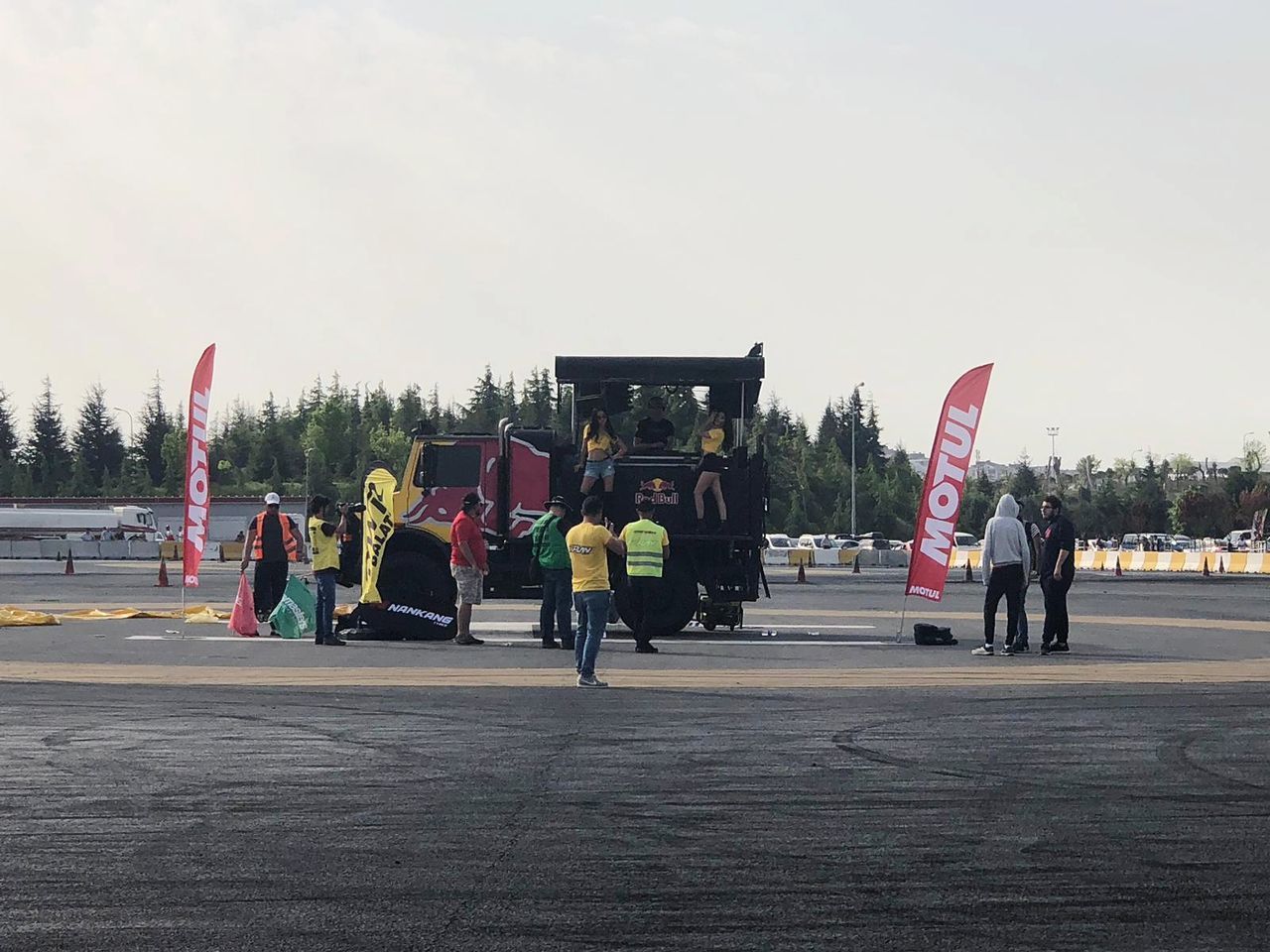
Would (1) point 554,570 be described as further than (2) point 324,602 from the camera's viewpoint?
No

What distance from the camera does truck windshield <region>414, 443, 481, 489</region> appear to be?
22.0m

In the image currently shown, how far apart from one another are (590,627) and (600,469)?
6.08 m

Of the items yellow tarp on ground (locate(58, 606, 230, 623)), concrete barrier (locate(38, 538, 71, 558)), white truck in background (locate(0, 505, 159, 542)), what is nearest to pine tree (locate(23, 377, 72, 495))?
white truck in background (locate(0, 505, 159, 542))

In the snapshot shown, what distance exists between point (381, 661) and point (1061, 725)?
27.4 ft

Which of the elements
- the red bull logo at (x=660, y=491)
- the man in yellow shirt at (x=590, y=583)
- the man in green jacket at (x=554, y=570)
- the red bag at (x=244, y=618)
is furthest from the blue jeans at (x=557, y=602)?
the red bag at (x=244, y=618)

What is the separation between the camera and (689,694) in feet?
48.2

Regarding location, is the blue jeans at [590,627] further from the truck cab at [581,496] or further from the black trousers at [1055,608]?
the black trousers at [1055,608]

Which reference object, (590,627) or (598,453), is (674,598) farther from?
(590,627)

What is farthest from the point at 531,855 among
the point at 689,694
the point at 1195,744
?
the point at 689,694

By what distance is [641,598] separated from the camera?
19406 millimetres

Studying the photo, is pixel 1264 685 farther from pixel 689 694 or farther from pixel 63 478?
pixel 63 478

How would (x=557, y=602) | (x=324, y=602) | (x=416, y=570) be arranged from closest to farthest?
(x=557, y=602) → (x=324, y=602) → (x=416, y=570)

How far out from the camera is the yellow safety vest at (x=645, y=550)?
19.0m

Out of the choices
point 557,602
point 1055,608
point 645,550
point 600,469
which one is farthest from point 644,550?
point 1055,608
